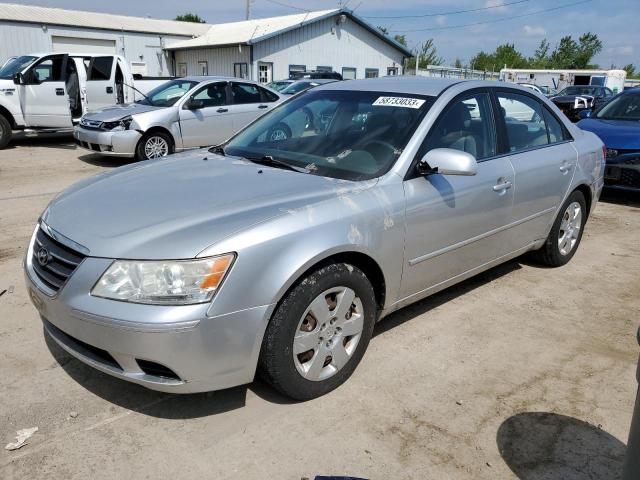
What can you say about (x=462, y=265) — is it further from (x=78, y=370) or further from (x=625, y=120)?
(x=625, y=120)

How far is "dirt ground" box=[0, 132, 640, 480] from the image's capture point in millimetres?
2508

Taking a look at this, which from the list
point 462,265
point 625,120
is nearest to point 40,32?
point 625,120

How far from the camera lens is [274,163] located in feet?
11.4

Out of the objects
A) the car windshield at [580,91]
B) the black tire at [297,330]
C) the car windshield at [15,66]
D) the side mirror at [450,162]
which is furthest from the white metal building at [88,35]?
the black tire at [297,330]

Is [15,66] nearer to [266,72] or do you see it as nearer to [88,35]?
[266,72]

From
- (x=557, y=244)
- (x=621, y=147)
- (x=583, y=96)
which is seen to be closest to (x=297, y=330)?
(x=557, y=244)

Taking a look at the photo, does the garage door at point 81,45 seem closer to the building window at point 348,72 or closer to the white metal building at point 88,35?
the white metal building at point 88,35

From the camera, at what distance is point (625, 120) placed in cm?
837

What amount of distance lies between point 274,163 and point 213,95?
24.8 ft

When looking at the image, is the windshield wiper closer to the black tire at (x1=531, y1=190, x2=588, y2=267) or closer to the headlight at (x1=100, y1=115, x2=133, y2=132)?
the black tire at (x1=531, y1=190, x2=588, y2=267)

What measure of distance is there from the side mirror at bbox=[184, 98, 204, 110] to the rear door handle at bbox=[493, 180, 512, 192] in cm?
744

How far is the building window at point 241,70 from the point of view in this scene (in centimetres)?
2739

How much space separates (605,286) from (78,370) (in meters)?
4.21

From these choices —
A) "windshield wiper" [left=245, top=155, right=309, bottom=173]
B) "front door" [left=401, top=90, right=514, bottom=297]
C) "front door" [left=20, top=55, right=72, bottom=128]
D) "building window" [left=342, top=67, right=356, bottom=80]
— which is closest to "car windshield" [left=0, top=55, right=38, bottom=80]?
"front door" [left=20, top=55, right=72, bottom=128]
